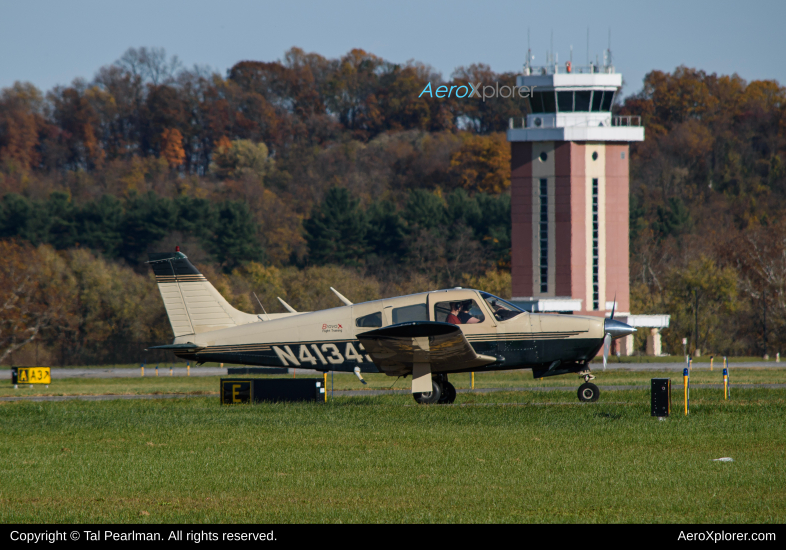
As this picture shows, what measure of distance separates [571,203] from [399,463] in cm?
4930

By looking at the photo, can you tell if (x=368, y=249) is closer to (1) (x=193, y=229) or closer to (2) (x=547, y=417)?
(1) (x=193, y=229)

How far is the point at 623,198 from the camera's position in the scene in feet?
202

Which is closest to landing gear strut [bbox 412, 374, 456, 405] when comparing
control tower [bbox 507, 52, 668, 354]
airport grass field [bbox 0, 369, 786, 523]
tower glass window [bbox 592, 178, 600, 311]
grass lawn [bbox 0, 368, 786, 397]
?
airport grass field [bbox 0, 369, 786, 523]

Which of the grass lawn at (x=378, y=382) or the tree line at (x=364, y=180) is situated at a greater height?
the tree line at (x=364, y=180)

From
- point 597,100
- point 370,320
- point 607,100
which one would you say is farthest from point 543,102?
point 370,320

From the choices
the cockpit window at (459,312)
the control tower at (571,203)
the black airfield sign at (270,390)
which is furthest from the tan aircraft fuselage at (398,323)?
the control tower at (571,203)

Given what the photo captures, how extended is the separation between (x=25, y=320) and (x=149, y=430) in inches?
1925

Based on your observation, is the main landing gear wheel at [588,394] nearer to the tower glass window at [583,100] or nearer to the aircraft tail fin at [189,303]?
the aircraft tail fin at [189,303]

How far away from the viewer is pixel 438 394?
20359 mm

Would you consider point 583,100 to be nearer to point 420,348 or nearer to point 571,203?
point 571,203

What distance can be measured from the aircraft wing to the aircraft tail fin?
11.1 ft

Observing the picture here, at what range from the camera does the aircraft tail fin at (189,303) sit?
68.7ft

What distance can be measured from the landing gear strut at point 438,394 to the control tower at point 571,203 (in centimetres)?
3967

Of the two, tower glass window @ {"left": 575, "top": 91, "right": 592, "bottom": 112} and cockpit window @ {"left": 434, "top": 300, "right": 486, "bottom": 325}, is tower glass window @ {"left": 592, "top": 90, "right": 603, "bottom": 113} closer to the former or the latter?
tower glass window @ {"left": 575, "top": 91, "right": 592, "bottom": 112}
